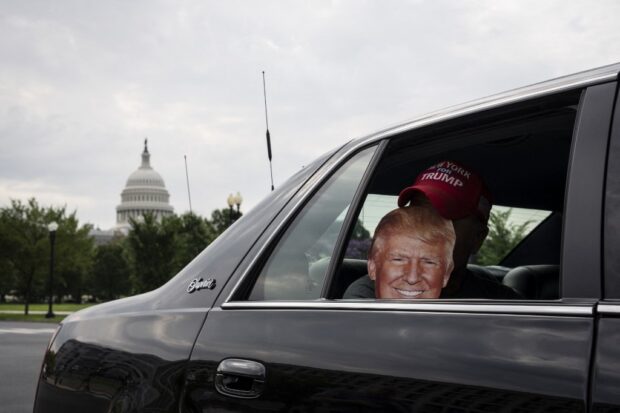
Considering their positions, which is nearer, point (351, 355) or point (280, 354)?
point (351, 355)

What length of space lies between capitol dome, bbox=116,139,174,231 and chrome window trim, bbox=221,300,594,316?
472 ft

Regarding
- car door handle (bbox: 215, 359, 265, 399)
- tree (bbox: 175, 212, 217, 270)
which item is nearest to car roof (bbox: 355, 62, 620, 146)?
car door handle (bbox: 215, 359, 265, 399)

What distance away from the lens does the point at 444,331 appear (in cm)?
167

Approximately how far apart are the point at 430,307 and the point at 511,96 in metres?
0.52

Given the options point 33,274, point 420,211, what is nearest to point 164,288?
point 420,211

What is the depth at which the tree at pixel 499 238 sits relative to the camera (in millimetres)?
3426

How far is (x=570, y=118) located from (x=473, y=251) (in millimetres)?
921

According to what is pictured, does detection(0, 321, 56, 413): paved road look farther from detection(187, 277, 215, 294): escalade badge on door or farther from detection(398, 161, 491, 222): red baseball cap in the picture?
detection(398, 161, 491, 222): red baseball cap

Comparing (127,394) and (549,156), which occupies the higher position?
(549,156)

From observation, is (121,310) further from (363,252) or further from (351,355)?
(351,355)

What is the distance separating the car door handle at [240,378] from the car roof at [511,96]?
69cm

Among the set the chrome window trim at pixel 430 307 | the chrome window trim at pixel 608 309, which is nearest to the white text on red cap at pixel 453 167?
the chrome window trim at pixel 430 307

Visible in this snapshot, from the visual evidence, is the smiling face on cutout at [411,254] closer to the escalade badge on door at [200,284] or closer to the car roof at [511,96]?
the car roof at [511,96]

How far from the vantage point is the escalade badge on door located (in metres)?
2.47
